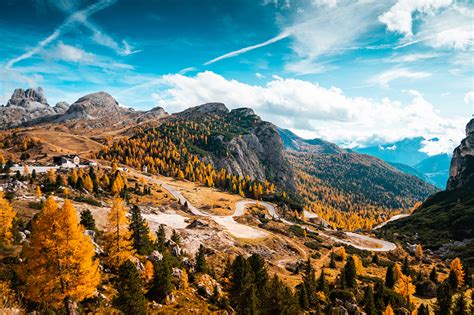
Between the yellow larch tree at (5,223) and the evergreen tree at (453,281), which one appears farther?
the evergreen tree at (453,281)

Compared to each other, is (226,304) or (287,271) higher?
(226,304)

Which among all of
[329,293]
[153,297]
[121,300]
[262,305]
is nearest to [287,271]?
[329,293]

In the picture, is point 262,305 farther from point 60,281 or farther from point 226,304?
point 60,281

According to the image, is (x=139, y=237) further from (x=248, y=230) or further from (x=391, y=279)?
(x=391, y=279)

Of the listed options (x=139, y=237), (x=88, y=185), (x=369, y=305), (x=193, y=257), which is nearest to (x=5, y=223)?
(x=139, y=237)

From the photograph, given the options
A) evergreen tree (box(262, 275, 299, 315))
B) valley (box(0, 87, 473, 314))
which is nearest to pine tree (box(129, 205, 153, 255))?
valley (box(0, 87, 473, 314))

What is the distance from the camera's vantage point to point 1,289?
21.0 meters

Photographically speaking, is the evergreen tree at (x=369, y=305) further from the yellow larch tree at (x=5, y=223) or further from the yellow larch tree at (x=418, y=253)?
the yellow larch tree at (x=418, y=253)

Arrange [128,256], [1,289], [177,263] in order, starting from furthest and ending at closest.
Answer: [177,263] < [128,256] < [1,289]

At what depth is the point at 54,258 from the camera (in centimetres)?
2289

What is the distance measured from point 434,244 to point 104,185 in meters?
178

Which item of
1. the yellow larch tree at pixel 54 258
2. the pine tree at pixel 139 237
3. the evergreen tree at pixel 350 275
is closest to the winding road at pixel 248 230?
the evergreen tree at pixel 350 275

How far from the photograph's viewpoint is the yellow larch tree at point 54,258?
894 inches

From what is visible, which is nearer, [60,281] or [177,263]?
[60,281]
